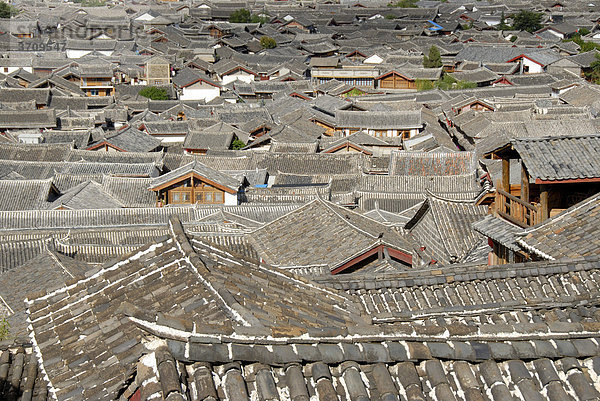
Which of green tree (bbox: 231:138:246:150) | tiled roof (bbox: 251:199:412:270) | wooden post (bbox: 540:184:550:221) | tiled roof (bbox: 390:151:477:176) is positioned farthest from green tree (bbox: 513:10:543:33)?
wooden post (bbox: 540:184:550:221)

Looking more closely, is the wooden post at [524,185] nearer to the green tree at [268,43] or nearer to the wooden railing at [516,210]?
the wooden railing at [516,210]

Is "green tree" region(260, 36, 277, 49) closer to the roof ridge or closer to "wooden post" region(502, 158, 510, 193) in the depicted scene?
"wooden post" region(502, 158, 510, 193)

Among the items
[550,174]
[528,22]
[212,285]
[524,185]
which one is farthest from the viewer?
[528,22]

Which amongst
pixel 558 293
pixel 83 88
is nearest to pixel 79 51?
pixel 83 88

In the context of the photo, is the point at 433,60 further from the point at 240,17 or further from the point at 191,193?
the point at 191,193

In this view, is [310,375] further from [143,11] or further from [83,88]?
[143,11]

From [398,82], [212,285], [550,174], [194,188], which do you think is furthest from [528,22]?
[212,285]

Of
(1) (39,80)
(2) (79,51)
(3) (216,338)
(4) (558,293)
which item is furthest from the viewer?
(2) (79,51)

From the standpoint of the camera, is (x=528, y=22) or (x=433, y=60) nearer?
(x=433, y=60)
